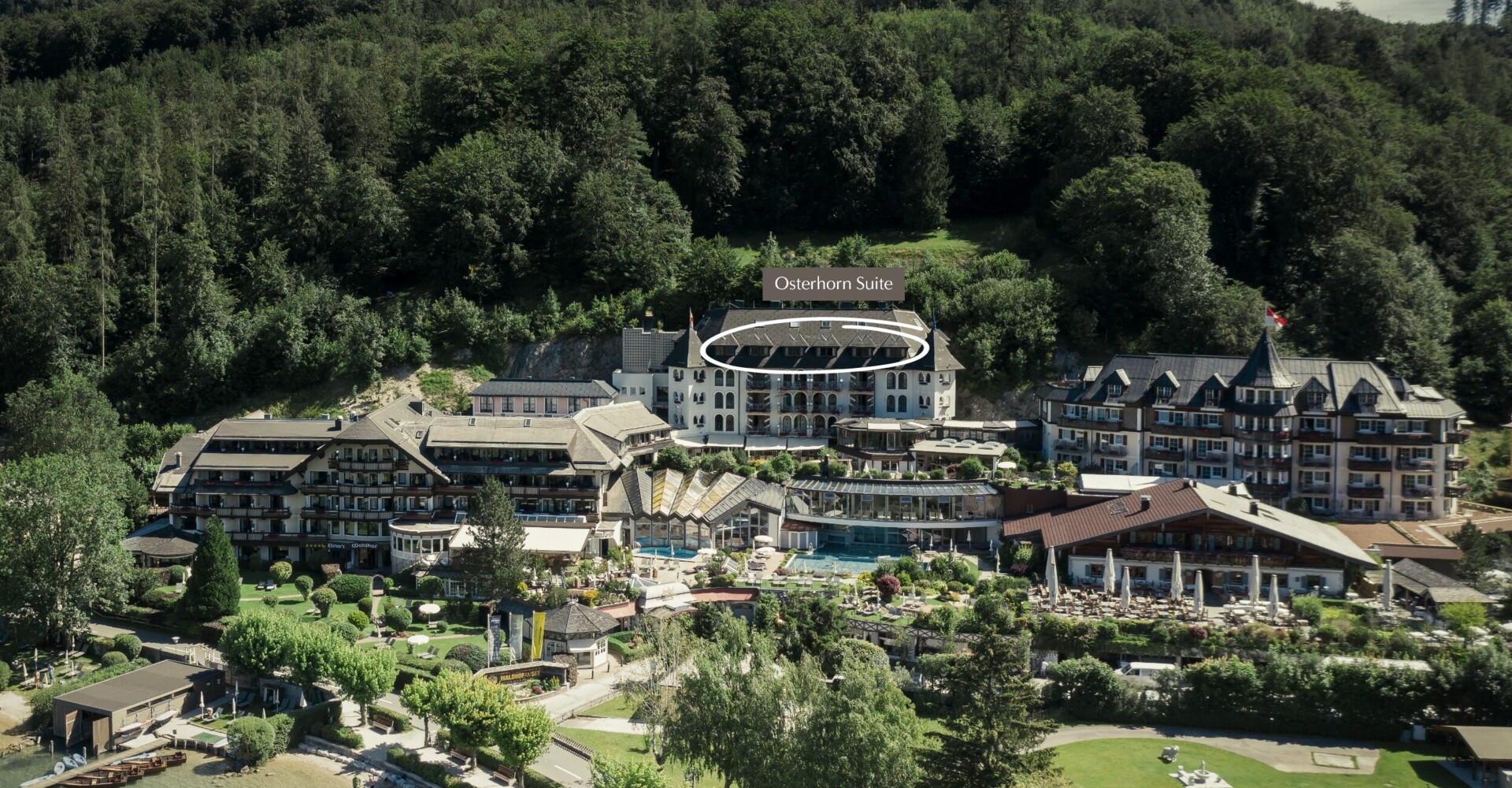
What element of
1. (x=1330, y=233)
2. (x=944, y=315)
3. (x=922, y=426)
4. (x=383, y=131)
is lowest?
(x=922, y=426)

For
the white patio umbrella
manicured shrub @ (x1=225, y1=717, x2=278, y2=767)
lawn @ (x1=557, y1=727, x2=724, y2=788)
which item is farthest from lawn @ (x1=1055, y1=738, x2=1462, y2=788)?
manicured shrub @ (x1=225, y1=717, x2=278, y2=767)

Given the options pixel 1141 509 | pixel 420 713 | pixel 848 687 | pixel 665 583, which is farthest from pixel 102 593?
pixel 1141 509

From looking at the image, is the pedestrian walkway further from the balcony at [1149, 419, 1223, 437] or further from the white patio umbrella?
the balcony at [1149, 419, 1223, 437]

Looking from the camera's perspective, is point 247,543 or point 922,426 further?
point 922,426

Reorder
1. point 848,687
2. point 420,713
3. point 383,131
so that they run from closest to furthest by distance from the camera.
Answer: point 848,687, point 420,713, point 383,131

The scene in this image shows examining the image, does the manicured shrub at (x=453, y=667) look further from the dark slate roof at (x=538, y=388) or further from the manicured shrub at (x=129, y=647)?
the dark slate roof at (x=538, y=388)

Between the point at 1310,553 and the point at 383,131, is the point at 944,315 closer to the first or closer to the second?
the point at 1310,553

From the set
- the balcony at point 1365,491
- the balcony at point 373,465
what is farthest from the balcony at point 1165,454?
the balcony at point 373,465
